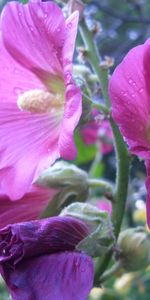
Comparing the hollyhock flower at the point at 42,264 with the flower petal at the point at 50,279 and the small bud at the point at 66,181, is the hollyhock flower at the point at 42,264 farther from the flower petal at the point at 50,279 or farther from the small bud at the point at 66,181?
the small bud at the point at 66,181

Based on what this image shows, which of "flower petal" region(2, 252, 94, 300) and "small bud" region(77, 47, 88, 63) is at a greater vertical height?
"small bud" region(77, 47, 88, 63)

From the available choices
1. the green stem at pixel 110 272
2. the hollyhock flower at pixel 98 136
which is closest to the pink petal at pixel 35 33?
the green stem at pixel 110 272

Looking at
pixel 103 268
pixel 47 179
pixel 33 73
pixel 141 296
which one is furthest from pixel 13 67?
pixel 141 296

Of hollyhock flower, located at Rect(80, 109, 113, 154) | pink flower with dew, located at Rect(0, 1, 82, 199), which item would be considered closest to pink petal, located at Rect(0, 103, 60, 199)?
pink flower with dew, located at Rect(0, 1, 82, 199)

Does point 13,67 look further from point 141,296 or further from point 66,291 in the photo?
point 141,296

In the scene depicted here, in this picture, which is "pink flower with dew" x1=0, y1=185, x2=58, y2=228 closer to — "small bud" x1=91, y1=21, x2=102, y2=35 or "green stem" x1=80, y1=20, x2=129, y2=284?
"green stem" x1=80, y1=20, x2=129, y2=284

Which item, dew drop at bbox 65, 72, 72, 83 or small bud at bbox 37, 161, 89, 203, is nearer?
dew drop at bbox 65, 72, 72, 83

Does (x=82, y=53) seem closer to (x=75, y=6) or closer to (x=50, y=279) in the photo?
(x=75, y=6)
